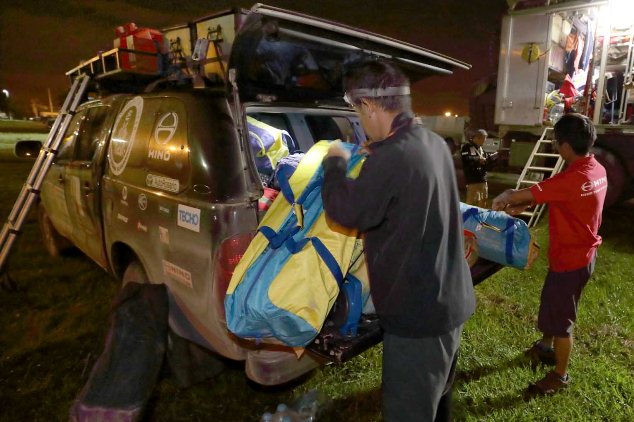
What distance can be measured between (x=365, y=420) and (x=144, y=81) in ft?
10.7

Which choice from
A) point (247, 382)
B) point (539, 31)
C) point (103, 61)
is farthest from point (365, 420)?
point (539, 31)

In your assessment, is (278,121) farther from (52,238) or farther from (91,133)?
(52,238)

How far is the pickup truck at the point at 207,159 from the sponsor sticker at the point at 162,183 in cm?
1

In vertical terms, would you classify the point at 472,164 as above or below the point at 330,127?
below

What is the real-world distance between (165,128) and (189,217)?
647 mm

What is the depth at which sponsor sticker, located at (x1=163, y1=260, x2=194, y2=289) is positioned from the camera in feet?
7.86

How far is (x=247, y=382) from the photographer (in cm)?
308

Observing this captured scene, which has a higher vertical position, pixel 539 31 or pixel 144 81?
pixel 539 31

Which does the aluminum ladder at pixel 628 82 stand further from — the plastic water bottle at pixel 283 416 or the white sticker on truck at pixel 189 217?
the white sticker on truck at pixel 189 217

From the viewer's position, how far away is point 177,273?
2.48 metres

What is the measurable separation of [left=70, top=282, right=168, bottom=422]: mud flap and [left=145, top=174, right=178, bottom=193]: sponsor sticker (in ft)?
2.05

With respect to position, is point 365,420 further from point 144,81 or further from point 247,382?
point 144,81

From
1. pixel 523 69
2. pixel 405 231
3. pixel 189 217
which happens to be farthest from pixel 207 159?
pixel 523 69

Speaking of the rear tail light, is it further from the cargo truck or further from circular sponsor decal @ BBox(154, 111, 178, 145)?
the cargo truck
